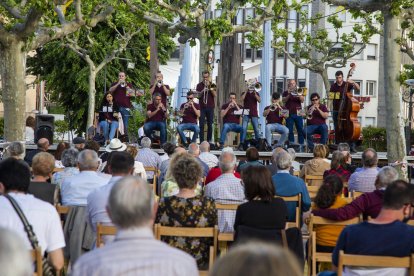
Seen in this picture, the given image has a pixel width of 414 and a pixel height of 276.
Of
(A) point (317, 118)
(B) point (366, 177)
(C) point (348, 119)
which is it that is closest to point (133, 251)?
(B) point (366, 177)

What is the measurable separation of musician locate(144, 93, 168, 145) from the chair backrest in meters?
17.3

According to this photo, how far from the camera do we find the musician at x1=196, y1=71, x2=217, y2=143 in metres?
24.2

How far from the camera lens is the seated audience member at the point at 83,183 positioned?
9.91 meters

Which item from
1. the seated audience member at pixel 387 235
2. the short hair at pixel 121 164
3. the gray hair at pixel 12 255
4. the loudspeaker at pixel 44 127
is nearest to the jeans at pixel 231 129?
the loudspeaker at pixel 44 127

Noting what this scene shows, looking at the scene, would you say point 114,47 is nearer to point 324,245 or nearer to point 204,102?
point 204,102

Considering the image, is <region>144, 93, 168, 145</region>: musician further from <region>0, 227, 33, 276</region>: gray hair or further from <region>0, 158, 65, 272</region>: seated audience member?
<region>0, 227, 33, 276</region>: gray hair

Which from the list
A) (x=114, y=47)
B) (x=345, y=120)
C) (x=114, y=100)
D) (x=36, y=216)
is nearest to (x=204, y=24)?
(x=114, y=100)

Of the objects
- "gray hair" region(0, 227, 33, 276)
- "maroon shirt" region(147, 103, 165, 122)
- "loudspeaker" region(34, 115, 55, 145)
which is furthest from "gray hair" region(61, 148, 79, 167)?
"loudspeaker" region(34, 115, 55, 145)

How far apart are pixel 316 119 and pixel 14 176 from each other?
16970 mm

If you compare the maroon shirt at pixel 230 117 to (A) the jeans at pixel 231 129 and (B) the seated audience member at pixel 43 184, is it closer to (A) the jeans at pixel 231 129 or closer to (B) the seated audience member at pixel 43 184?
(A) the jeans at pixel 231 129

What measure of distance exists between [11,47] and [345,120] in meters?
7.38

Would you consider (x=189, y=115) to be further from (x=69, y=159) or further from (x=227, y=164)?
(x=227, y=164)

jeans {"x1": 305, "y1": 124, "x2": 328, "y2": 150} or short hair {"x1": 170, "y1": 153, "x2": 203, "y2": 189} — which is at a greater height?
jeans {"x1": 305, "y1": 124, "x2": 328, "y2": 150}

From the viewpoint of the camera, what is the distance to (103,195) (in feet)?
28.8
